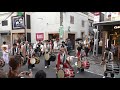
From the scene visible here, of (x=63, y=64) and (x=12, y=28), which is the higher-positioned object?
(x=12, y=28)

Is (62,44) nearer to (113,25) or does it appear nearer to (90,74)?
(90,74)

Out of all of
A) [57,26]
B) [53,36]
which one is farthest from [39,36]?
[57,26]

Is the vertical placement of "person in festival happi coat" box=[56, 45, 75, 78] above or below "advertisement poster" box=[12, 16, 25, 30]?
below

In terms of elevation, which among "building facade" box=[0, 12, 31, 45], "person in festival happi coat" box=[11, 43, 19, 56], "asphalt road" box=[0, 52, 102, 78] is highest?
"building facade" box=[0, 12, 31, 45]

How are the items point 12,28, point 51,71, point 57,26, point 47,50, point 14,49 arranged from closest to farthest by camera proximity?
point 51,71
point 57,26
point 14,49
point 47,50
point 12,28

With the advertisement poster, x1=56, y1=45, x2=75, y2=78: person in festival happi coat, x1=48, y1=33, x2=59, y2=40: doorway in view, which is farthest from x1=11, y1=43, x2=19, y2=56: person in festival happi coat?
x1=56, y1=45, x2=75, y2=78: person in festival happi coat

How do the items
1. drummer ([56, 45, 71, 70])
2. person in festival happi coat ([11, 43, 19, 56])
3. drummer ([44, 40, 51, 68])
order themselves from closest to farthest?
drummer ([56, 45, 71, 70])
drummer ([44, 40, 51, 68])
person in festival happi coat ([11, 43, 19, 56])

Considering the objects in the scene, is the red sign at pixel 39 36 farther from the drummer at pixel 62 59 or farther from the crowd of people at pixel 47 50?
the drummer at pixel 62 59

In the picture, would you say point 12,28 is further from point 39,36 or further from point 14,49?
point 39,36

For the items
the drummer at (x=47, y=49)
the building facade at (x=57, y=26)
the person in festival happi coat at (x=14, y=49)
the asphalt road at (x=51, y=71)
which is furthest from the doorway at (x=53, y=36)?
the person in festival happi coat at (x=14, y=49)

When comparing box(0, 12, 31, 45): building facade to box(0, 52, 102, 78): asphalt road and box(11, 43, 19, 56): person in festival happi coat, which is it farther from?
box(0, 52, 102, 78): asphalt road
